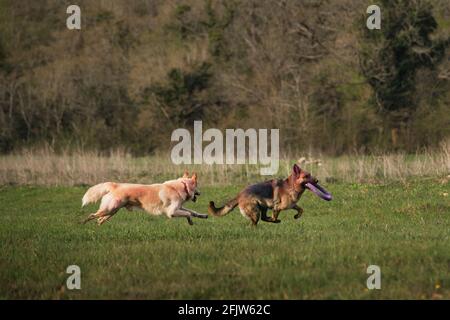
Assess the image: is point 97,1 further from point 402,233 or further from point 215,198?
point 402,233

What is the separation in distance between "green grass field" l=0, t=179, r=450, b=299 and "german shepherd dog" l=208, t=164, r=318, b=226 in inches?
11.7

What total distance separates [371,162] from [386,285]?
51.7 feet

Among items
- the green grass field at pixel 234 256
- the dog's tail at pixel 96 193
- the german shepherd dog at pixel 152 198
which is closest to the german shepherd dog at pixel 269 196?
the green grass field at pixel 234 256

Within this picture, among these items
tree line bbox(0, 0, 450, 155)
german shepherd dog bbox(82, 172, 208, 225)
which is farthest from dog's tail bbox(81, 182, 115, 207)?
tree line bbox(0, 0, 450, 155)

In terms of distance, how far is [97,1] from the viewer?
67.9m

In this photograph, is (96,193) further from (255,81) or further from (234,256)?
(255,81)

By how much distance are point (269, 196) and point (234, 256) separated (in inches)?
142

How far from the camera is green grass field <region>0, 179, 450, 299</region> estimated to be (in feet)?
27.2

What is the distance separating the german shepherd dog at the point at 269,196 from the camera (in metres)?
13.3

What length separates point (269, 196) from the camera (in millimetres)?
13445

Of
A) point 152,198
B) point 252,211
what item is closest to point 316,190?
point 252,211

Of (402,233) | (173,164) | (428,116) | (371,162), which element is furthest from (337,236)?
(428,116)

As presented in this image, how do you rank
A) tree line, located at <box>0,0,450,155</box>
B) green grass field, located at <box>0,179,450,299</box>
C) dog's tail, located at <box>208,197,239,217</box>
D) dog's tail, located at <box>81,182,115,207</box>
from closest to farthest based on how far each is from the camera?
1. green grass field, located at <box>0,179,450,299</box>
2. dog's tail, located at <box>208,197,239,217</box>
3. dog's tail, located at <box>81,182,115,207</box>
4. tree line, located at <box>0,0,450,155</box>

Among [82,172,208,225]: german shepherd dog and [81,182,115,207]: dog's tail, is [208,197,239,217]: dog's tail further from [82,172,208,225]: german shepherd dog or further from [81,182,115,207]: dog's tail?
[81,182,115,207]: dog's tail
